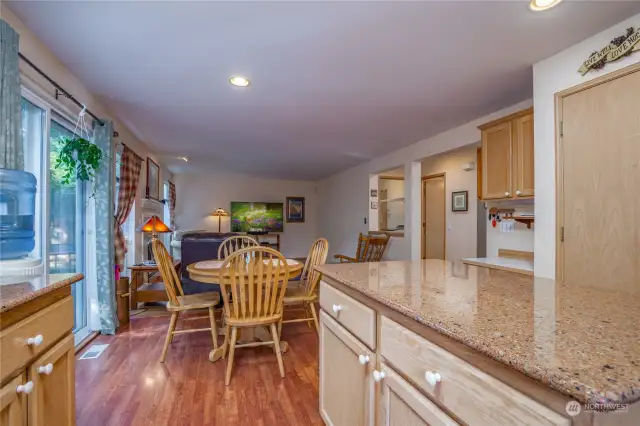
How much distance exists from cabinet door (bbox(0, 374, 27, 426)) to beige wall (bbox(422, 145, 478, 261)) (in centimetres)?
525

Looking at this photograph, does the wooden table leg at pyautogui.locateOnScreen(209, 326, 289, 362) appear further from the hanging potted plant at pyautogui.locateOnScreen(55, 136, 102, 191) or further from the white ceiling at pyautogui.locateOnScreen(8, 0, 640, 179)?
the white ceiling at pyautogui.locateOnScreen(8, 0, 640, 179)

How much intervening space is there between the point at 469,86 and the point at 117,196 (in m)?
3.76

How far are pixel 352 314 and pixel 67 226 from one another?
2944mm

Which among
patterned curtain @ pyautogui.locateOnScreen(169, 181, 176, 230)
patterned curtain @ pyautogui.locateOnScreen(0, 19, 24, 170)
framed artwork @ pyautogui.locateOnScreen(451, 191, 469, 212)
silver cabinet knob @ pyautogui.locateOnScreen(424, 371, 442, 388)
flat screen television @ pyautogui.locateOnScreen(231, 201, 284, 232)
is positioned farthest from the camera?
flat screen television @ pyautogui.locateOnScreen(231, 201, 284, 232)

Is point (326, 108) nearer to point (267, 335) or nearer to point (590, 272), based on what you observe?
point (267, 335)

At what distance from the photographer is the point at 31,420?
41.3 inches

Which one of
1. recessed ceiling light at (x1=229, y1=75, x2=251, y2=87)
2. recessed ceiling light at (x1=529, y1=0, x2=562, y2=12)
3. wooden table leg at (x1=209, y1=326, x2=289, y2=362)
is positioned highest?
recessed ceiling light at (x1=529, y1=0, x2=562, y2=12)

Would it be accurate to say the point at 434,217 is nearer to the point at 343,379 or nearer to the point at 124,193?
the point at 124,193

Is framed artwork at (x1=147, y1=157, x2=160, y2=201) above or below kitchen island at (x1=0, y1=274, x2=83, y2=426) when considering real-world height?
above

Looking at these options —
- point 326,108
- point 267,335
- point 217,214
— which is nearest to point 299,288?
point 267,335

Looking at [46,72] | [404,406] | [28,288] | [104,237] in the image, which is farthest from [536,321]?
[104,237]

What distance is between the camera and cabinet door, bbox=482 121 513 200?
285 cm

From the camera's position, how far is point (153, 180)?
5.37m

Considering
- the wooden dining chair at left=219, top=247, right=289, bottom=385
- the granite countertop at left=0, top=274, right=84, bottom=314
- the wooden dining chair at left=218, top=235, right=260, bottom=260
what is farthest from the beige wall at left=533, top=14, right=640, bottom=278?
the granite countertop at left=0, top=274, right=84, bottom=314
